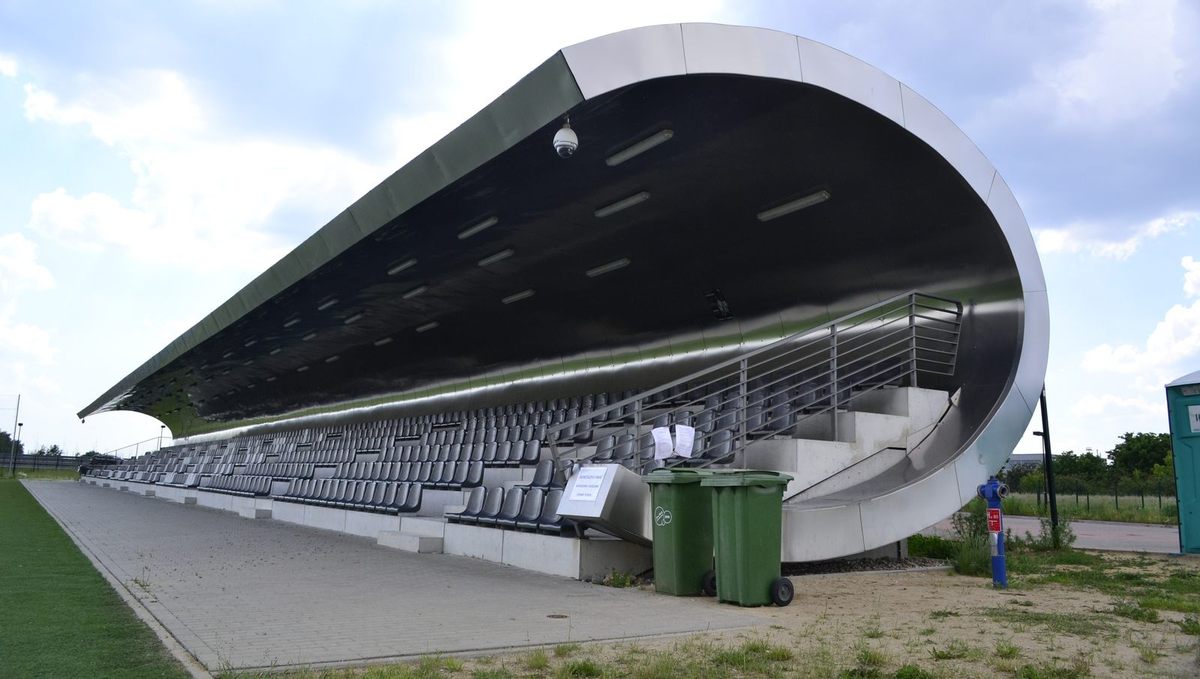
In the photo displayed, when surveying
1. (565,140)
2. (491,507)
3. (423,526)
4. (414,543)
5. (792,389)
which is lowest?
(414,543)

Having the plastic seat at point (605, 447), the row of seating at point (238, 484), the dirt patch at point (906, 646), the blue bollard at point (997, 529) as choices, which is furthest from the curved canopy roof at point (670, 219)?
the dirt patch at point (906, 646)

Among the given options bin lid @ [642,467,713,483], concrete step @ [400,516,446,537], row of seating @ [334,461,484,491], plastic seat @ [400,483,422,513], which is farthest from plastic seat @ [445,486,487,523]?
bin lid @ [642,467,713,483]

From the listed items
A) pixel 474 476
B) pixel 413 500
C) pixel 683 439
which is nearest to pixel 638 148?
pixel 683 439

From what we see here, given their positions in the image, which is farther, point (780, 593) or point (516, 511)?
point (516, 511)

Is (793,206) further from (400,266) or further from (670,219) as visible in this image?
(400,266)

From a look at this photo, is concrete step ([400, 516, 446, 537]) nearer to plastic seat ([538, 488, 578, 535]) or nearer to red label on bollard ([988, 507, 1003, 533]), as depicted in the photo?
Answer: plastic seat ([538, 488, 578, 535])

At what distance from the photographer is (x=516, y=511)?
1047 cm

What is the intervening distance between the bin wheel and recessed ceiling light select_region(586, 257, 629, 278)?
9720mm

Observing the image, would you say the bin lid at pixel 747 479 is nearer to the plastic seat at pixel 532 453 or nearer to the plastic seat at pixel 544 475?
the plastic seat at pixel 544 475

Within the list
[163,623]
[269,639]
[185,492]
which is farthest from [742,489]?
[185,492]

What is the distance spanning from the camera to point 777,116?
1029 centimetres

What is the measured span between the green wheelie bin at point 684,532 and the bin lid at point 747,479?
32cm

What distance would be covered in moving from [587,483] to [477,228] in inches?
261

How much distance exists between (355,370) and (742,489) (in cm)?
2751
